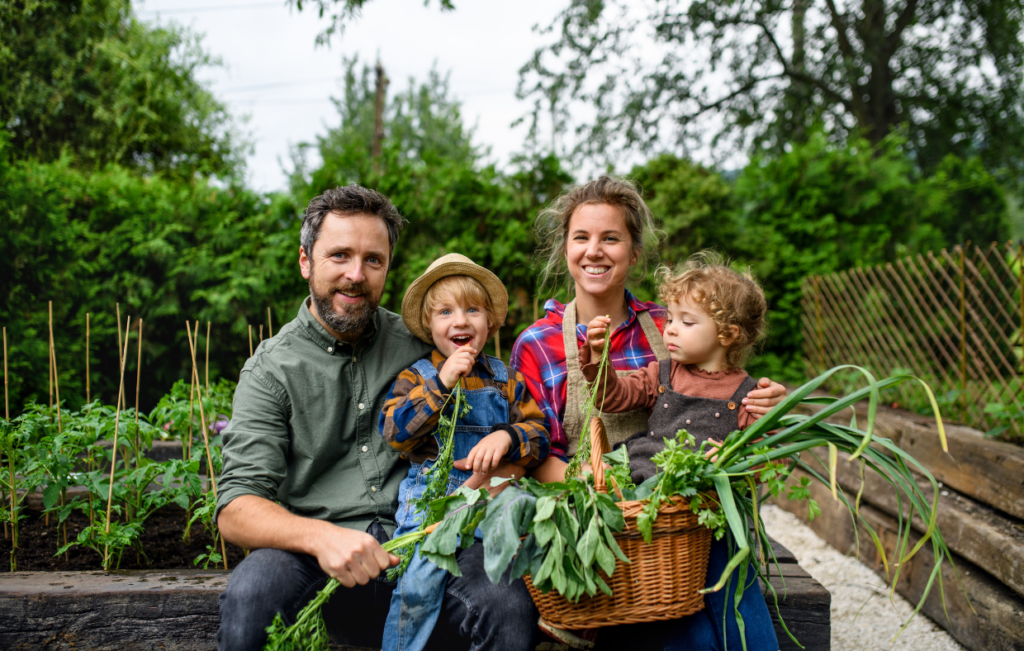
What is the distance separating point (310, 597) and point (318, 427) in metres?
0.55

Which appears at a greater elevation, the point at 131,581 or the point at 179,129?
the point at 179,129

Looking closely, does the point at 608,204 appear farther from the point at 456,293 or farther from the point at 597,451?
the point at 597,451

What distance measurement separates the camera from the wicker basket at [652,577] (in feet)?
4.94

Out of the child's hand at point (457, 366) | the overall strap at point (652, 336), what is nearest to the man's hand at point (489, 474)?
the child's hand at point (457, 366)

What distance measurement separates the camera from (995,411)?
3.56 metres

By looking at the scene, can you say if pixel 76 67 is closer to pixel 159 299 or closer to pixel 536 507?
pixel 159 299

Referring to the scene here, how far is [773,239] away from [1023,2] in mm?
7425

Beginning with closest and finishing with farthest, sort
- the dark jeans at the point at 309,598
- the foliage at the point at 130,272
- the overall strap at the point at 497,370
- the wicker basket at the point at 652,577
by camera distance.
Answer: the wicker basket at the point at 652,577 < the dark jeans at the point at 309,598 < the overall strap at the point at 497,370 < the foliage at the point at 130,272

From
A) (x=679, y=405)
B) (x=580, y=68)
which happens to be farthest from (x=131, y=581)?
(x=580, y=68)

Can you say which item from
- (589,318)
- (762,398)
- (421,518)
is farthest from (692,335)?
(421,518)

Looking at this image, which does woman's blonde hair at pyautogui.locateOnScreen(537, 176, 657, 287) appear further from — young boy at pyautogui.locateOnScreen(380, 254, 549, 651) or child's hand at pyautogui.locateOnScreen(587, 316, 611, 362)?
child's hand at pyautogui.locateOnScreen(587, 316, 611, 362)

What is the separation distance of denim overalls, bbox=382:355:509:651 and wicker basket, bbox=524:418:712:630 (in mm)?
430

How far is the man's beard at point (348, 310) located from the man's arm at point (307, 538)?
2.15 ft

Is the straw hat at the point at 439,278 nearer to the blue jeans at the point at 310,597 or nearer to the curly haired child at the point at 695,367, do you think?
the curly haired child at the point at 695,367
